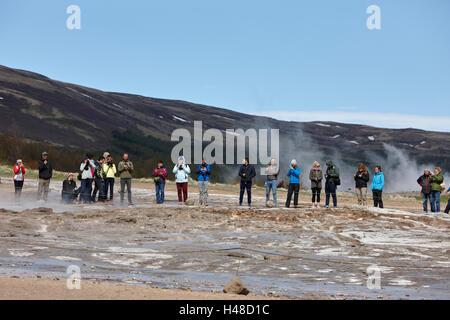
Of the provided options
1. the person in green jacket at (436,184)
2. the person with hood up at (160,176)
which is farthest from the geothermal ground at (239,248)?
the person with hood up at (160,176)

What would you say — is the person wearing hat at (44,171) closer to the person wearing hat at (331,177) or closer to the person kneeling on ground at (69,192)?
the person kneeling on ground at (69,192)

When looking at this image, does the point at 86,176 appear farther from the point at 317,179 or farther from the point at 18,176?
the point at 317,179

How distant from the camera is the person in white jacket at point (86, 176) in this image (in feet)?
75.7

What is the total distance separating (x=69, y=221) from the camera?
57.9ft

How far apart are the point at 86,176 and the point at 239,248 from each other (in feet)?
35.8

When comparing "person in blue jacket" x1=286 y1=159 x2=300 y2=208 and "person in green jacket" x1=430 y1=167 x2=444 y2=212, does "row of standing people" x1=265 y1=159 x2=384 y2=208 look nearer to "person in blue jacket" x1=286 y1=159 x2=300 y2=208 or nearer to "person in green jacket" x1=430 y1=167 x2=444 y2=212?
"person in blue jacket" x1=286 y1=159 x2=300 y2=208

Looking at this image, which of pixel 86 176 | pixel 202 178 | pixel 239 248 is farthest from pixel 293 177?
pixel 239 248

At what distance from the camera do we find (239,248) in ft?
45.1

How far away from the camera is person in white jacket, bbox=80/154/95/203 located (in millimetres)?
23078

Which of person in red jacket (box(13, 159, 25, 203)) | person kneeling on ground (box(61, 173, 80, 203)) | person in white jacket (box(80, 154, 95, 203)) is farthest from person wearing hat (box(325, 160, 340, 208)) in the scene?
person in red jacket (box(13, 159, 25, 203))

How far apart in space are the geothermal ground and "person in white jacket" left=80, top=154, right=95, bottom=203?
4.34 feet

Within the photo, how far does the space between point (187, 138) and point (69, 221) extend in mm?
176808

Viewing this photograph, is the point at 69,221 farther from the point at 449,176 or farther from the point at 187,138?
the point at 187,138
